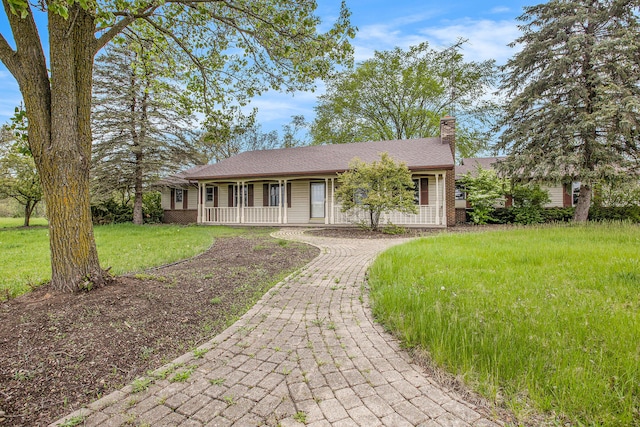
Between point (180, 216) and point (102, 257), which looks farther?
point (180, 216)

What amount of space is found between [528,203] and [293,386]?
17266 mm

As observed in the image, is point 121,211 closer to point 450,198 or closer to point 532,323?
point 450,198

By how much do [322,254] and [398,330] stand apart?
15.1ft

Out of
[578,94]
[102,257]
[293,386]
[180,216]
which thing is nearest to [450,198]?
[578,94]

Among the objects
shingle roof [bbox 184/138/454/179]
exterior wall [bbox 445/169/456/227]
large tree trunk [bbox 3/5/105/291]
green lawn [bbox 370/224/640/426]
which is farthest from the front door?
large tree trunk [bbox 3/5/105/291]

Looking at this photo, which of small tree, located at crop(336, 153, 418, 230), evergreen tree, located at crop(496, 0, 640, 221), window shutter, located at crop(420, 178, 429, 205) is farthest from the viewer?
window shutter, located at crop(420, 178, 429, 205)

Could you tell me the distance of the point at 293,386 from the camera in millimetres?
2180

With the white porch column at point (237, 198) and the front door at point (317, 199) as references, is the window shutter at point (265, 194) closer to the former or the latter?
the white porch column at point (237, 198)

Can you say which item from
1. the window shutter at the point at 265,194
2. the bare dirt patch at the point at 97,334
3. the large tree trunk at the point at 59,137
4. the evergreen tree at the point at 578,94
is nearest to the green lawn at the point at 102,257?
the large tree trunk at the point at 59,137

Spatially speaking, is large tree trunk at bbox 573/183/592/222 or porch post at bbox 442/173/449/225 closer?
large tree trunk at bbox 573/183/592/222

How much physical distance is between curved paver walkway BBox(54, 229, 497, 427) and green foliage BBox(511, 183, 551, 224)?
48.1 ft

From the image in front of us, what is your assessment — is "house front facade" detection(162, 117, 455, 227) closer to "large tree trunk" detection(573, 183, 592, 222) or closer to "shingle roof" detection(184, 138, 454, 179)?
"shingle roof" detection(184, 138, 454, 179)

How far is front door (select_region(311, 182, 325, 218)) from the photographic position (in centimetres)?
1672

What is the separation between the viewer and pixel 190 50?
6223mm
